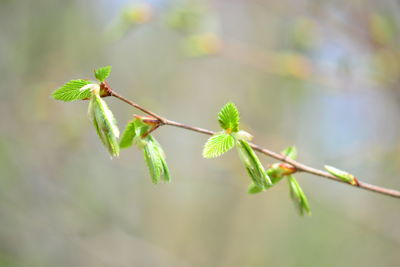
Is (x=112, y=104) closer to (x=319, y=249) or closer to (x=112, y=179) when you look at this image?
(x=112, y=179)

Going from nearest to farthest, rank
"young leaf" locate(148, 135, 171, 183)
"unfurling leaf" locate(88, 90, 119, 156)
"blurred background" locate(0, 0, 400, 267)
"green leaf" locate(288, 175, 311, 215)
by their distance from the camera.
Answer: "unfurling leaf" locate(88, 90, 119, 156) → "young leaf" locate(148, 135, 171, 183) → "green leaf" locate(288, 175, 311, 215) → "blurred background" locate(0, 0, 400, 267)

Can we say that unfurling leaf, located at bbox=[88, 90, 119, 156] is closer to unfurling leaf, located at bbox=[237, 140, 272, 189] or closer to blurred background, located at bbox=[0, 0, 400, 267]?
unfurling leaf, located at bbox=[237, 140, 272, 189]

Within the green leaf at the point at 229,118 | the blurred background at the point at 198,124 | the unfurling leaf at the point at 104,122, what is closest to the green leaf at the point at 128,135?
the unfurling leaf at the point at 104,122

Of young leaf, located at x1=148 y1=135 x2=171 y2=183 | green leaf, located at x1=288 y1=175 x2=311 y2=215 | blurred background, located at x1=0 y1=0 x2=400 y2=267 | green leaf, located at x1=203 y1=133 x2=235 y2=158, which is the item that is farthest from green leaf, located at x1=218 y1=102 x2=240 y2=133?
blurred background, located at x1=0 y1=0 x2=400 y2=267

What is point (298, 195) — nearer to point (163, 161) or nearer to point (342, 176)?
point (342, 176)

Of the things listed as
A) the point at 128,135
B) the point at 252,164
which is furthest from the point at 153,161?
the point at 252,164

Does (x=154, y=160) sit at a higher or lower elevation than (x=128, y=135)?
lower

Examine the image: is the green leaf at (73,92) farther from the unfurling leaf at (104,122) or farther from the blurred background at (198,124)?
the blurred background at (198,124)
